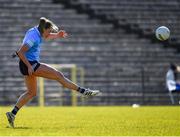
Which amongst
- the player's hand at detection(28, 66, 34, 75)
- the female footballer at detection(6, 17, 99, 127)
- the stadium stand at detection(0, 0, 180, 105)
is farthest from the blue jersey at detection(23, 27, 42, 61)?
the stadium stand at detection(0, 0, 180, 105)

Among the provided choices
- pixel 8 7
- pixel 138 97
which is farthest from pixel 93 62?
pixel 8 7

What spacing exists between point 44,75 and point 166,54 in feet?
65.9

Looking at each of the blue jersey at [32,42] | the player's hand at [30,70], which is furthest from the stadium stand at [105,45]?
the player's hand at [30,70]

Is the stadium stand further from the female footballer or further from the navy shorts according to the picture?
the navy shorts

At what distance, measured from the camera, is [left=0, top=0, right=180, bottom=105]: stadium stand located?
3178 centimetres

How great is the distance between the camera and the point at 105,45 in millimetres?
33906

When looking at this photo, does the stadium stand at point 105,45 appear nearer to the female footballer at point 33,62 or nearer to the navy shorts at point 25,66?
the female footballer at point 33,62

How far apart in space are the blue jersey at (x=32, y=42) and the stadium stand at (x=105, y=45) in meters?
16.0

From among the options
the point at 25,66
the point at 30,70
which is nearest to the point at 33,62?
the point at 25,66

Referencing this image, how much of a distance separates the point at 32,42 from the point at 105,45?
772 inches

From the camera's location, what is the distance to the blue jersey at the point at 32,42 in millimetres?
14391

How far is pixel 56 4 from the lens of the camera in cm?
3534

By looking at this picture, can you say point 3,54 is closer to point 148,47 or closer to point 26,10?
point 26,10

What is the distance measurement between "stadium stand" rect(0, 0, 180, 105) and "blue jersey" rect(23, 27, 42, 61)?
16017 millimetres
